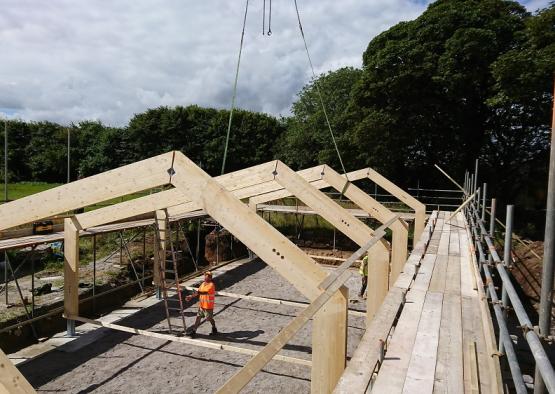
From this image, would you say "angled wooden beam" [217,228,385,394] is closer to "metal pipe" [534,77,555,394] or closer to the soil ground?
"metal pipe" [534,77,555,394]

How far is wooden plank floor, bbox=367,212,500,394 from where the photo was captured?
276 cm

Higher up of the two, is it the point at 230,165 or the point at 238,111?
the point at 238,111

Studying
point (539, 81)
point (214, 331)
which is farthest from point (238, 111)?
point (214, 331)

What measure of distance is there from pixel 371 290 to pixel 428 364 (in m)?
3.64

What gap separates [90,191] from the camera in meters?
5.39

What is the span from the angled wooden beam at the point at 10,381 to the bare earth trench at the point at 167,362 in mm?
3486

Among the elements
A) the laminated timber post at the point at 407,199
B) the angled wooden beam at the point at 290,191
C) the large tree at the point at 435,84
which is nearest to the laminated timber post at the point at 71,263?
the angled wooden beam at the point at 290,191

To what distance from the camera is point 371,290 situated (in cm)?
663

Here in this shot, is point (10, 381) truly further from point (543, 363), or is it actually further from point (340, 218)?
point (340, 218)

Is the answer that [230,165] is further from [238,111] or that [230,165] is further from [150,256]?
[150,256]

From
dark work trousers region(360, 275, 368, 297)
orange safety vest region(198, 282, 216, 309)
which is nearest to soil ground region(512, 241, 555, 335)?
dark work trousers region(360, 275, 368, 297)

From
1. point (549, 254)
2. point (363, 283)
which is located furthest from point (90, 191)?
point (363, 283)

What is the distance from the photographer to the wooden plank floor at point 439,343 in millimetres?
2757

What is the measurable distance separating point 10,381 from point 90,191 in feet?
9.00
